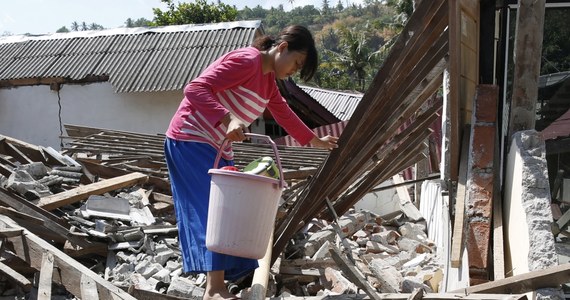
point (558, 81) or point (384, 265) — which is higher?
point (558, 81)

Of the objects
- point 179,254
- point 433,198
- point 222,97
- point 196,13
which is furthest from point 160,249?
point 196,13

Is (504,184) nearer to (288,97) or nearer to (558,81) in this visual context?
(558,81)

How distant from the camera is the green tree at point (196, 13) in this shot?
82.3 ft

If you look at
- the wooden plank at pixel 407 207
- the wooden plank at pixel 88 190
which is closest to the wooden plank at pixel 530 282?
the wooden plank at pixel 88 190

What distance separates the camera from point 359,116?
4.12 metres

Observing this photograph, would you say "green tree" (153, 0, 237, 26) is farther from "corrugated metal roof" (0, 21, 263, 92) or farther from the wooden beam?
the wooden beam

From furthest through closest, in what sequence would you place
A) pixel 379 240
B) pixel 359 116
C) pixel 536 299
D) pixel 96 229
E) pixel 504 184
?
pixel 379 240, pixel 96 229, pixel 359 116, pixel 504 184, pixel 536 299

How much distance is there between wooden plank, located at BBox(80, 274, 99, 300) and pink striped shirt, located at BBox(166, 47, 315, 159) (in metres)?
0.82

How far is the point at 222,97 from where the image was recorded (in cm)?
333

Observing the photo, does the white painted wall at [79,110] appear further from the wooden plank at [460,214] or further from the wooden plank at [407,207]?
the wooden plank at [460,214]

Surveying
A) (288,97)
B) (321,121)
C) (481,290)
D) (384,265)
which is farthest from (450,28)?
(321,121)

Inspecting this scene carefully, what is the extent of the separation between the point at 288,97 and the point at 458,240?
13657 millimetres

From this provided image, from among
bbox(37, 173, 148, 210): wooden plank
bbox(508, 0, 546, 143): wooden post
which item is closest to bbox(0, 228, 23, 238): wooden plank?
bbox(37, 173, 148, 210): wooden plank

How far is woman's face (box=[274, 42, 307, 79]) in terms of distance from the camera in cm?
328
